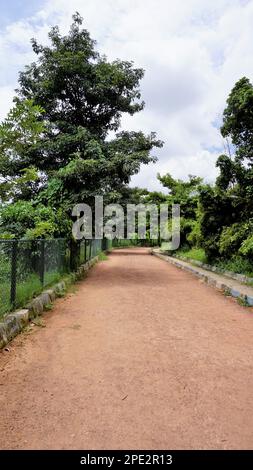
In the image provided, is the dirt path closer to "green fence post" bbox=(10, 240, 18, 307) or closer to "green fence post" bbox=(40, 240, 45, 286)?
"green fence post" bbox=(10, 240, 18, 307)

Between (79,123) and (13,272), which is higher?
(79,123)

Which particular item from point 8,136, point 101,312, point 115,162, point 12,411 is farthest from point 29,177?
point 115,162

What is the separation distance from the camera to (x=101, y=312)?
6.96m

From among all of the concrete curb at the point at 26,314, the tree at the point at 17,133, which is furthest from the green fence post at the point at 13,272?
the tree at the point at 17,133

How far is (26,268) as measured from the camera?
6.96m

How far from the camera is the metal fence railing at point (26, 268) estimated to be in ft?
19.0

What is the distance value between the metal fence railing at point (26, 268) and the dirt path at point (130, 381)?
64cm

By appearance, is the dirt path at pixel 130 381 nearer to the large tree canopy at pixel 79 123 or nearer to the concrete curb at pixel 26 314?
the concrete curb at pixel 26 314

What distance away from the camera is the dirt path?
9.07 feet

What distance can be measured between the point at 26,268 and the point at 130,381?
384cm

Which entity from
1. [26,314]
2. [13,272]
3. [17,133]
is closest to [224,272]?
[26,314]

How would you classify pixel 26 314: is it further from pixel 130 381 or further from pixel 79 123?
pixel 79 123

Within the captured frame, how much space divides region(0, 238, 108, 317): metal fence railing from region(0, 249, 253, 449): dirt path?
64cm
